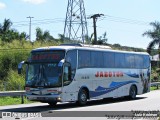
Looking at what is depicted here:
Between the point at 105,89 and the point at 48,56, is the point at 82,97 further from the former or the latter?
the point at 48,56

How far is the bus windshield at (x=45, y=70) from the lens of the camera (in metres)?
20.9

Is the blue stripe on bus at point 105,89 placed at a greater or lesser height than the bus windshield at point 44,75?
lesser

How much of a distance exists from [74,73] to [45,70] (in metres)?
1.65

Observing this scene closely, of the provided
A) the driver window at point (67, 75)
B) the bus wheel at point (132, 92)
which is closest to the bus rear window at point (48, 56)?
the driver window at point (67, 75)

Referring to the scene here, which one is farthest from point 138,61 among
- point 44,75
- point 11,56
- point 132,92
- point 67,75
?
point 11,56

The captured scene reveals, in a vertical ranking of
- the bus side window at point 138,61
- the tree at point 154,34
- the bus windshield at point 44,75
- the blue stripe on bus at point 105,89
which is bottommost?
the blue stripe on bus at point 105,89

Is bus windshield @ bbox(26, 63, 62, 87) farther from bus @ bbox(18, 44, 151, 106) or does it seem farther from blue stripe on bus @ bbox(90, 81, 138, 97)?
blue stripe on bus @ bbox(90, 81, 138, 97)

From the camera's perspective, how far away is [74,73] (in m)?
21.8

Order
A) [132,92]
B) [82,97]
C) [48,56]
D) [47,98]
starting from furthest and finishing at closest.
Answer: [132,92]
[82,97]
[48,56]
[47,98]

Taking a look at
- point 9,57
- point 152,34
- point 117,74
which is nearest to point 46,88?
point 117,74

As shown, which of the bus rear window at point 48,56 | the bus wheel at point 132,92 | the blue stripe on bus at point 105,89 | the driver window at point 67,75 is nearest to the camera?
the driver window at point 67,75

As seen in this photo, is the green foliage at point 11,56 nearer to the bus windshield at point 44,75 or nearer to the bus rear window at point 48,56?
the bus rear window at point 48,56

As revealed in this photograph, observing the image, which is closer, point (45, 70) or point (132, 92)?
point (45, 70)

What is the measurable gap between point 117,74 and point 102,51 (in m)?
2.62
